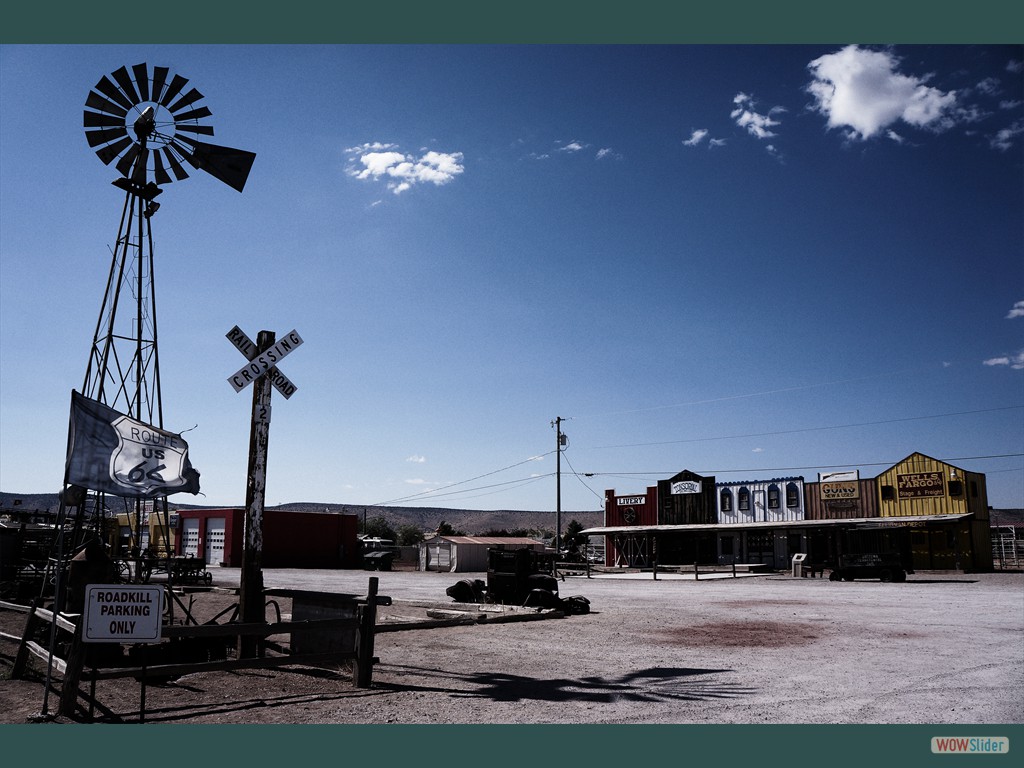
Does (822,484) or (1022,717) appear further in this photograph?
(822,484)

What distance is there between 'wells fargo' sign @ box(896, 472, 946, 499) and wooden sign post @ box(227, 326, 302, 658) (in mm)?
43558

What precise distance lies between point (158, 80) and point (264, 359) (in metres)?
6.23

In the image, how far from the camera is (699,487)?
2194 inches

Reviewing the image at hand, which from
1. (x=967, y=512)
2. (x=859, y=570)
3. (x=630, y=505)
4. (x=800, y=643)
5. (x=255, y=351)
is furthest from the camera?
(x=630, y=505)

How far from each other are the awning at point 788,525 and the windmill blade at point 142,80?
4157 centimetres

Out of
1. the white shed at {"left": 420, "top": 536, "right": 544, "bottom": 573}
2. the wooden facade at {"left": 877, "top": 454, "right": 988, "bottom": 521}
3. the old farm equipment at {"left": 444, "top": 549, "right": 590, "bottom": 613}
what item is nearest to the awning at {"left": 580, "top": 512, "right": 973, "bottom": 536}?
the wooden facade at {"left": 877, "top": 454, "right": 988, "bottom": 521}

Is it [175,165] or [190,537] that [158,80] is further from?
[190,537]

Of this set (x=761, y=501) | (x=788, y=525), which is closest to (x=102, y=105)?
(x=788, y=525)

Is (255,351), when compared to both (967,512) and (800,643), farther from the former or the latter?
(967,512)

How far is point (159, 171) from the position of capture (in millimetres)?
14141

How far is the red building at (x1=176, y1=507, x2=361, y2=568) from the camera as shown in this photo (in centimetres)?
5744

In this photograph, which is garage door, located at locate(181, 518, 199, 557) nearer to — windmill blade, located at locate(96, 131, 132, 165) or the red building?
the red building
